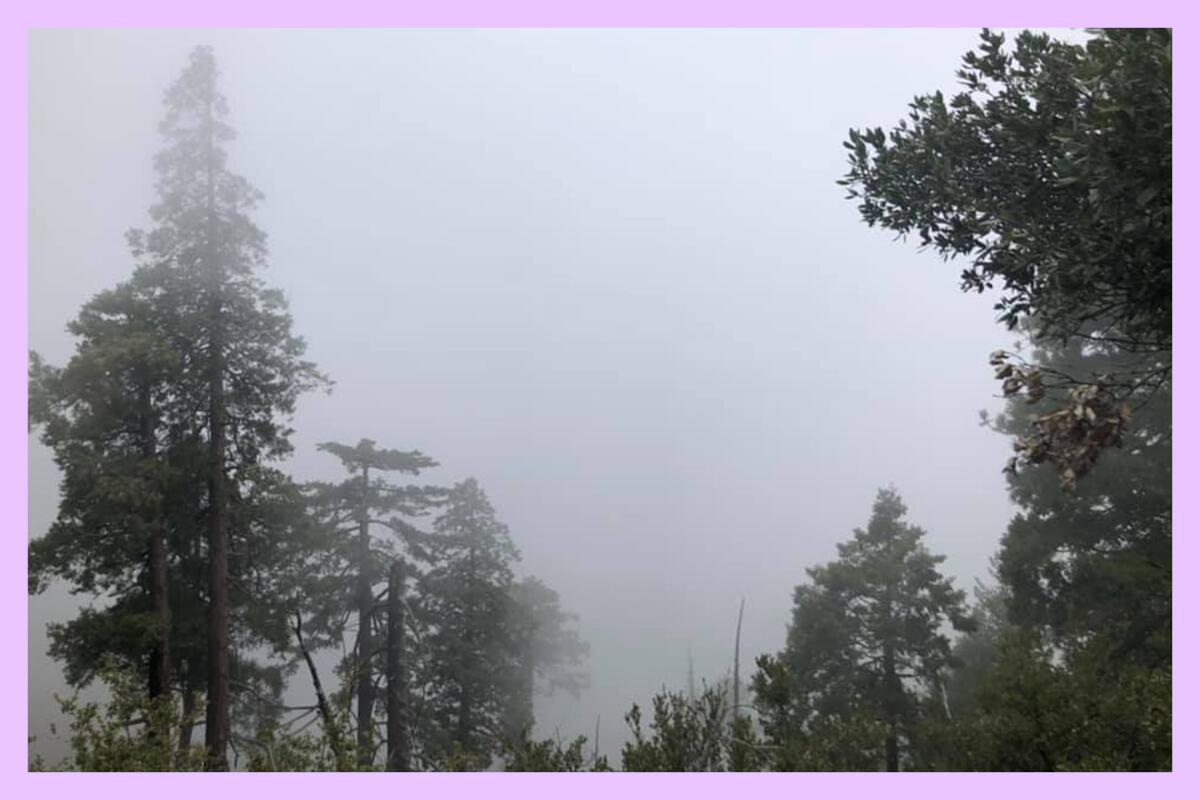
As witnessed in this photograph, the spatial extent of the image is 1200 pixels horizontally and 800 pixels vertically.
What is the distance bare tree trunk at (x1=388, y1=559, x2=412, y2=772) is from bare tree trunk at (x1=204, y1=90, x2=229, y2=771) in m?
1.37

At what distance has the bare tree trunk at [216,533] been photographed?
6824 mm

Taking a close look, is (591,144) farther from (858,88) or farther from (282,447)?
(282,447)

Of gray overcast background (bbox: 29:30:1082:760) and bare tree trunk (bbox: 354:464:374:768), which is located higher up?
gray overcast background (bbox: 29:30:1082:760)

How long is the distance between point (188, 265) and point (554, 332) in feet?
12.5

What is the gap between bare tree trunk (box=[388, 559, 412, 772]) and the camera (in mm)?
6934

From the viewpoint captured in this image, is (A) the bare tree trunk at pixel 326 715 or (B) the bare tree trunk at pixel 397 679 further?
(B) the bare tree trunk at pixel 397 679

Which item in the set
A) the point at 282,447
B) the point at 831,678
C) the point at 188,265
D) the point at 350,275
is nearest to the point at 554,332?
the point at 350,275

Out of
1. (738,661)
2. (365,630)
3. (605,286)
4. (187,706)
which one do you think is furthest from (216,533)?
(738,661)

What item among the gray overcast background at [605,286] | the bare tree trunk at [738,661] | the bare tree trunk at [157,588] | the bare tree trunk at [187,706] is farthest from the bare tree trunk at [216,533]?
the bare tree trunk at [738,661]

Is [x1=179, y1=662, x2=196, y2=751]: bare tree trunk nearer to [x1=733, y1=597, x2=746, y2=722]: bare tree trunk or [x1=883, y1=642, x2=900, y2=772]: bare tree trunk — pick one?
[x1=733, y1=597, x2=746, y2=722]: bare tree trunk

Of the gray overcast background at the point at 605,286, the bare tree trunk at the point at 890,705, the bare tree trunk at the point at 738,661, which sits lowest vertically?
the bare tree trunk at the point at 890,705

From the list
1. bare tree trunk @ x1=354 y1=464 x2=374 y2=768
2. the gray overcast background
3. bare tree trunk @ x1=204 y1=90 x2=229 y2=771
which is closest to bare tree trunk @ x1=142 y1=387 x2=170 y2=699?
bare tree trunk @ x1=204 y1=90 x2=229 y2=771

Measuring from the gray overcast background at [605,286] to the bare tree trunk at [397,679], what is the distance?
828 millimetres

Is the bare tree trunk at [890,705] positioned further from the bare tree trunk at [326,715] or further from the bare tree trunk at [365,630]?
the bare tree trunk at [326,715]
